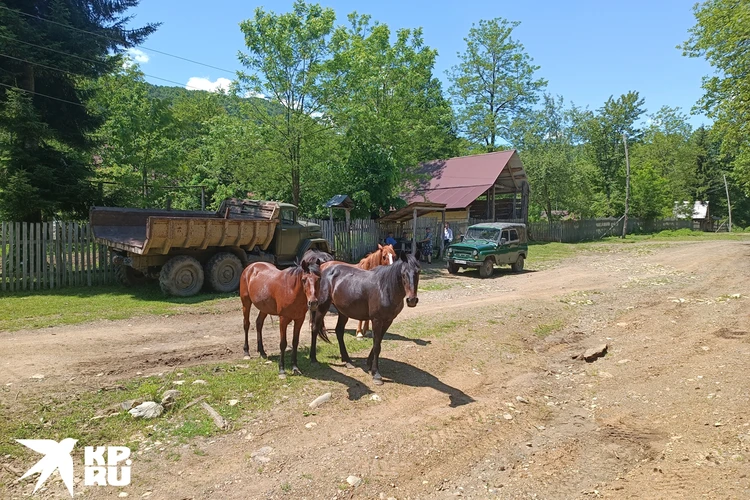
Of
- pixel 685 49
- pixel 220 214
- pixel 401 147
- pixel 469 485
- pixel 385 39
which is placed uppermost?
pixel 385 39

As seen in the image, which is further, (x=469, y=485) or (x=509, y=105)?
(x=509, y=105)

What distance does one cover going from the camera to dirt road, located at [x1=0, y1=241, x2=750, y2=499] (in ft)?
13.0

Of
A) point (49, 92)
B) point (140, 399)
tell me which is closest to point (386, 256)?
point (140, 399)

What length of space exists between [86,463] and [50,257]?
1129 centimetres

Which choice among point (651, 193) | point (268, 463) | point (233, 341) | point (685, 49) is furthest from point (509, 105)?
point (268, 463)

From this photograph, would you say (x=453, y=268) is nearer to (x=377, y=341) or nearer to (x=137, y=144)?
(x=377, y=341)

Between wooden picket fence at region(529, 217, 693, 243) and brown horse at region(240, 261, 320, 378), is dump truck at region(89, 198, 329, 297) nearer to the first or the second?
brown horse at region(240, 261, 320, 378)

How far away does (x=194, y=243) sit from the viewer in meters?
12.2

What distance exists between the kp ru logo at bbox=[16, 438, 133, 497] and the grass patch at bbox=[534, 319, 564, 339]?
7917mm

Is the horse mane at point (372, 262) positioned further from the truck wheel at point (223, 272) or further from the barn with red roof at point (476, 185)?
the barn with red roof at point (476, 185)

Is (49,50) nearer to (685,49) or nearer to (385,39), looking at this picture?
(385,39)

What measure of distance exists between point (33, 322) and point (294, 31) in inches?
560

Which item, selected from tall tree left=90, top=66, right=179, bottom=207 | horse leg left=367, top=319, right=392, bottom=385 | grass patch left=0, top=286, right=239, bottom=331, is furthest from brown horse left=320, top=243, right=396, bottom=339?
tall tree left=90, top=66, right=179, bottom=207

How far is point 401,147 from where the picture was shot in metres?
22.5
